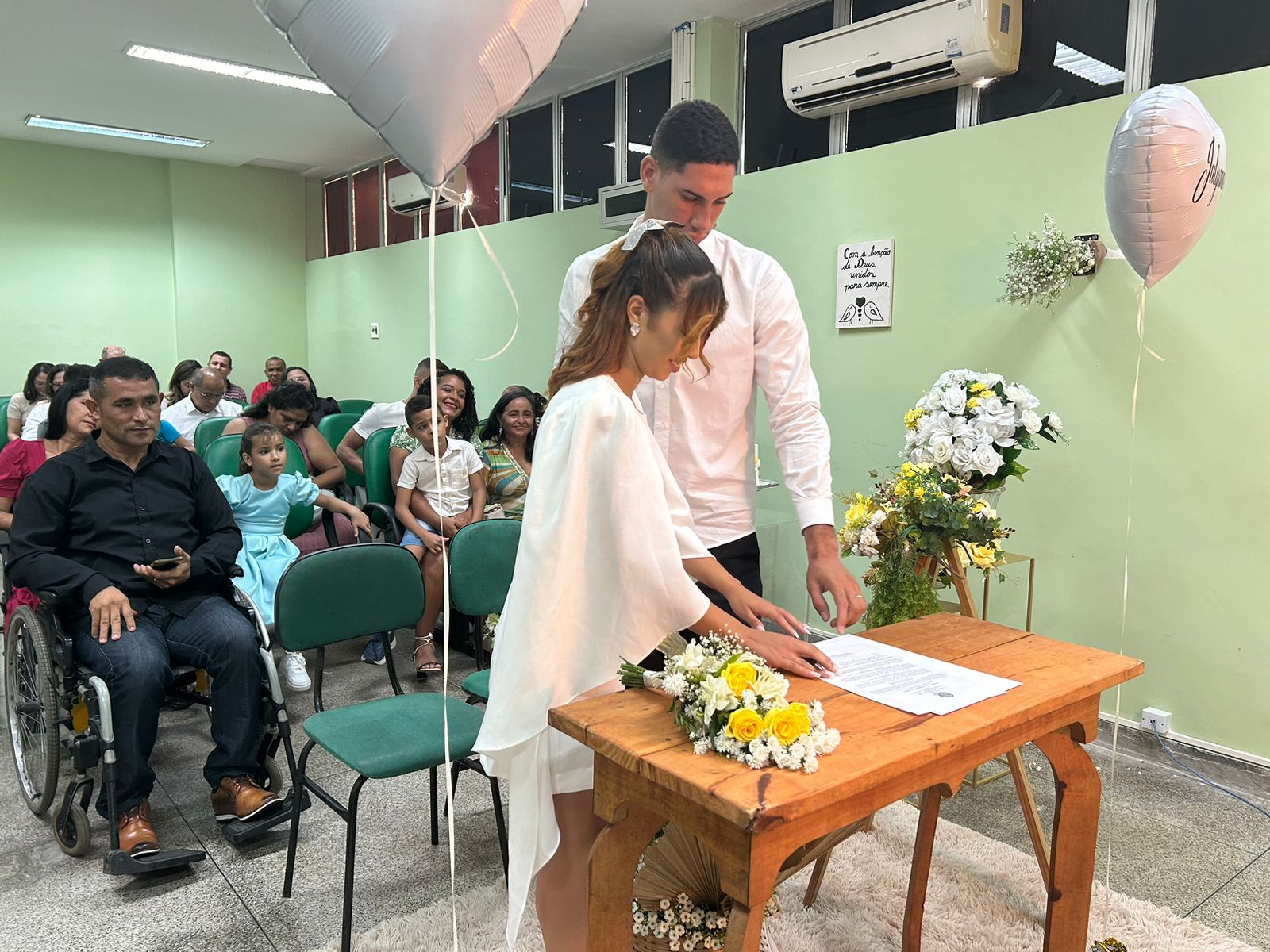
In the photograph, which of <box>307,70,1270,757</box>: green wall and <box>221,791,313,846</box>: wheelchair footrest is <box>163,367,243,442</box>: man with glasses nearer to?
<box>307,70,1270,757</box>: green wall

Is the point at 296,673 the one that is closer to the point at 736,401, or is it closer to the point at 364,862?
the point at 364,862

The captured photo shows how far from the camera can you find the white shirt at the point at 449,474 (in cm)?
409

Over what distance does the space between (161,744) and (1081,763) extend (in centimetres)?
283

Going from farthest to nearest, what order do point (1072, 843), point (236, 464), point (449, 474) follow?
point (236, 464) < point (449, 474) < point (1072, 843)

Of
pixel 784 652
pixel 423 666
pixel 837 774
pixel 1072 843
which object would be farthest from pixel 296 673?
pixel 837 774

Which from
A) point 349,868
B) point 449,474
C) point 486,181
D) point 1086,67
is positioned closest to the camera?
point 349,868

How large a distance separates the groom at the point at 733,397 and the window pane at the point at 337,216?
7.70m

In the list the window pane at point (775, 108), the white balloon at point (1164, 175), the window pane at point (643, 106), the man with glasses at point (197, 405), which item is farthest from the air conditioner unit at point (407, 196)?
the white balloon at point (1164, 175)

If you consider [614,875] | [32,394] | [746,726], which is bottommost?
[614,875]

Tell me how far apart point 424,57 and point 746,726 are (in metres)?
0.95

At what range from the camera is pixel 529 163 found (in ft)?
20.4

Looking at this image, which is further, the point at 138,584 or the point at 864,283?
the point at 864,283

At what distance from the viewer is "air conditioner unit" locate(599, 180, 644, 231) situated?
16.5 ft

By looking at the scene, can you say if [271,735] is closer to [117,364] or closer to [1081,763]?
Result: [117,364]
